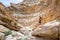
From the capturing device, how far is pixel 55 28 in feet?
22.2

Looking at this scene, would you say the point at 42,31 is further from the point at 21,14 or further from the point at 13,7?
the point at 13,7

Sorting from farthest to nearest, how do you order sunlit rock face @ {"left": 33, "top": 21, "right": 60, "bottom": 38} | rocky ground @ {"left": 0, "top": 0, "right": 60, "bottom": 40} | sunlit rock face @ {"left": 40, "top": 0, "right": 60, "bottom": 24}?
1. sunlit rock face @ {"left": 40, "top": 0, "right": 60, "bottom": 24}
2. rocky ground @ {"left": 0, "top": 0, "right": 60, "bottom": 40}
3. sunlit rock face @ {"left": 33, "top": 21, "right": 60, "bottom": 38}

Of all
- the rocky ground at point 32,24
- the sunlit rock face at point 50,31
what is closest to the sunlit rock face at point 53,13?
the rocky ground at point 32,24

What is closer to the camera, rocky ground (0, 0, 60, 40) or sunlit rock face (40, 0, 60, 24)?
rocky ground (0, 0, 60, 40)

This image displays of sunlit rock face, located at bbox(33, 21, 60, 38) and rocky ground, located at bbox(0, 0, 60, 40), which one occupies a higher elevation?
rocky ground, located at bbox(0, 0, 60, 40)

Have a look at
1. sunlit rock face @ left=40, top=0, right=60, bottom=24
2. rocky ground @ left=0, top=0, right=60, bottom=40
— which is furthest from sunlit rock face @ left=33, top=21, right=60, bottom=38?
sunlit rock face @ left=40, top=0, right=60, bottom=24

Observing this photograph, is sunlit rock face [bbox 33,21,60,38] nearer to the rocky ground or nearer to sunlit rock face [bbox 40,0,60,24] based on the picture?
the rocky ground

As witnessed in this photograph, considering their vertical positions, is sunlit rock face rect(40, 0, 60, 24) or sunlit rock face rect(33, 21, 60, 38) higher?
sunlit rock face rect(40, 0, 60, 24)

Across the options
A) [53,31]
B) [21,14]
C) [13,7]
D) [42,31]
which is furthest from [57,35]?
[13,7]

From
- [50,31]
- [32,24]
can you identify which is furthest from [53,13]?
[32,24]

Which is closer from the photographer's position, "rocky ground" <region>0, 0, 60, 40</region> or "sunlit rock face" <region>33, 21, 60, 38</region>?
"sunlit rock face" <region>33, 21, 60, 38</region>

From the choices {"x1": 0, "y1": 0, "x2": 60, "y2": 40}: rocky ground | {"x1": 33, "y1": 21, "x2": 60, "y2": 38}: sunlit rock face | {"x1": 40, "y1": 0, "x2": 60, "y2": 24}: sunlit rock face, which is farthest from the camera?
{"x1": 40, "y1": 0, "x2": 60, "y2": 24}: sunlit rock face

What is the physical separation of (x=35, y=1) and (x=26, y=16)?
8212 mm

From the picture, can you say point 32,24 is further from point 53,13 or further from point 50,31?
point 50,31
